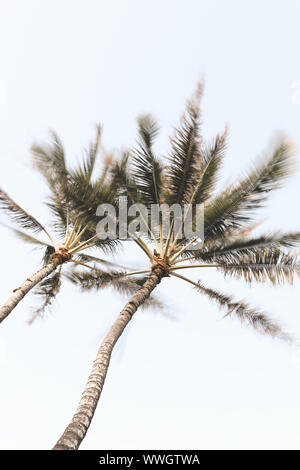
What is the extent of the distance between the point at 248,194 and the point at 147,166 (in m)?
2.37

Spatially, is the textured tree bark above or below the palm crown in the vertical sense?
below

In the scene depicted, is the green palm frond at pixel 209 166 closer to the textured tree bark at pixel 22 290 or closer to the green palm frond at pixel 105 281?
the green palm frond at pixel 105 281

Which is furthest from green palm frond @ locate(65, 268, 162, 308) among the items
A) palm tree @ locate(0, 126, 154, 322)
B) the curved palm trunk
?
the curved palm trunk

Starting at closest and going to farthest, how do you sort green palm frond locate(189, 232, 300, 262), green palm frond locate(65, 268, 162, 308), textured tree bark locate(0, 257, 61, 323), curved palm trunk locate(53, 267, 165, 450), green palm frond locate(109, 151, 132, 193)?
curved palm trunk locate(53, 267, 165, 450) < textured tree bark locate(0, 257, 61, 323) < green palm frond locate(189, 232, 300, 262) < green palm frond locate(109, 151, 132, 193) < green palm frond locate(65, 268, 162, 308)

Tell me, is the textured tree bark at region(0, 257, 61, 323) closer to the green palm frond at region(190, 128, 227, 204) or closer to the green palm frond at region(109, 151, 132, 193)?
the green palm frond at region(109, 151, 132, 193)

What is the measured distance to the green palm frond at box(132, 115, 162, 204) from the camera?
7.79 metres

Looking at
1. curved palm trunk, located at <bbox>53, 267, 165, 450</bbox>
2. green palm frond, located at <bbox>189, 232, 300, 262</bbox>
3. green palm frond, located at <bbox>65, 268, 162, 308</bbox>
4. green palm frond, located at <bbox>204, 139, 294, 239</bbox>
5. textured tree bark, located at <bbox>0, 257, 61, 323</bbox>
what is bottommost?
curved palm trunk, located at <bbox>53, 267, 165, 450</bbox>

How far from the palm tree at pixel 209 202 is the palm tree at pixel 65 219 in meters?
0.75

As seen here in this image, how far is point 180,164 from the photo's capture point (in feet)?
25.6

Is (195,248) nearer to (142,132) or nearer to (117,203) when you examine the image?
(117,203)

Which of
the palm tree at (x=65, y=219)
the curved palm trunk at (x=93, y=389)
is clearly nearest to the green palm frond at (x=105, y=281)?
the palm tree at (x=65, y=219)

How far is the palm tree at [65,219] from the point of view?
7.02 meters

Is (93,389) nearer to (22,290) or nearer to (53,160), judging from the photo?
(22,290)

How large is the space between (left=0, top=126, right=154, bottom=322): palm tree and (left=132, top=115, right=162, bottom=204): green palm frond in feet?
2.46
